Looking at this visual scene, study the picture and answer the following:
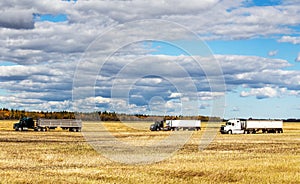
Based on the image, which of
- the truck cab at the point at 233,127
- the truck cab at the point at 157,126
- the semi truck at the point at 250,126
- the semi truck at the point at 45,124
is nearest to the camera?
the semi truck at the point at 45,124

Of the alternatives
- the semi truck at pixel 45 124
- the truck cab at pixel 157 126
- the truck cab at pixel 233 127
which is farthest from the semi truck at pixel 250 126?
the semi truck at pixel 45 124

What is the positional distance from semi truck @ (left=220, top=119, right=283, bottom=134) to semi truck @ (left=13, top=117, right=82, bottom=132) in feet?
94.0

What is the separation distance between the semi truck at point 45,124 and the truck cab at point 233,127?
2823 centimetres

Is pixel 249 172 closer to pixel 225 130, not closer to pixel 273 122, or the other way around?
pixel 225 130

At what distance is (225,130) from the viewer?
→ 100 meters

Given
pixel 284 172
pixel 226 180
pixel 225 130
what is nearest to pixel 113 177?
pixel 226 180

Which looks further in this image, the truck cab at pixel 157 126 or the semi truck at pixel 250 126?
the truck cab at pixel 157 126

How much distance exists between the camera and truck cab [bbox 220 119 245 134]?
100312mm

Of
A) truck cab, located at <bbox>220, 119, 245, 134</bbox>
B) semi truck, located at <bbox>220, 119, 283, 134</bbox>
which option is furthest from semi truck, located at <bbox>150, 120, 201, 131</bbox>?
truck cab, located at <bbox>220, 119, 245, 134</bbox>

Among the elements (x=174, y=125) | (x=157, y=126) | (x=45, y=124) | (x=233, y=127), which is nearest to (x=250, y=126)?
(x=233, y=127)

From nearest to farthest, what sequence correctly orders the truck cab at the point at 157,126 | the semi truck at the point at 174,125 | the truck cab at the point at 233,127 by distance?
the truck cab at the point at 233,127 → the truck cab at the point at 157,126 → the semi truck at the point at 174,125

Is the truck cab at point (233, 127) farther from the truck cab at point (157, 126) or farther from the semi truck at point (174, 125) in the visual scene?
the truck cab at point (157, 126)

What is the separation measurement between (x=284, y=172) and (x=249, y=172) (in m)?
1.77

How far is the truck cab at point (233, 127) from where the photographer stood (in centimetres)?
10031
